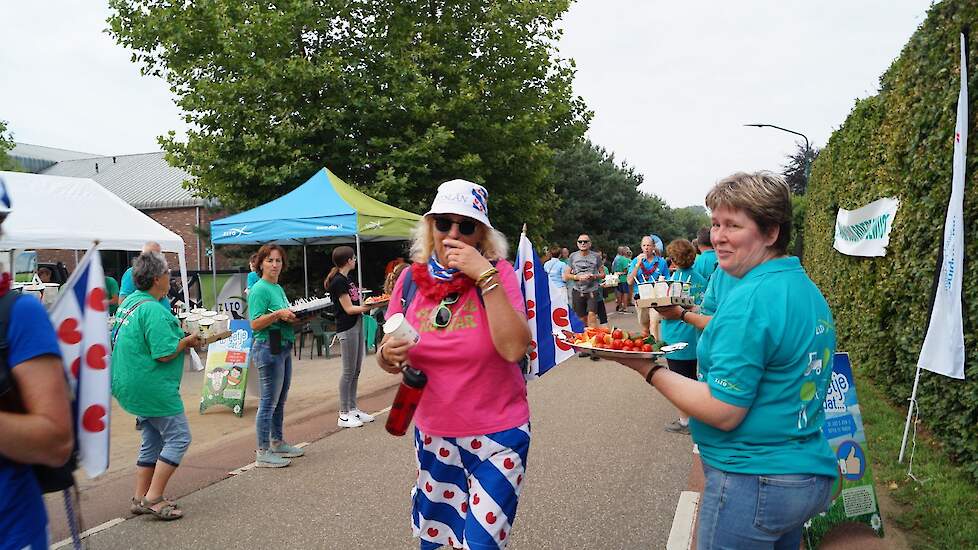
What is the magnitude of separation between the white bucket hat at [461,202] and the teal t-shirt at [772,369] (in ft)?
3.70

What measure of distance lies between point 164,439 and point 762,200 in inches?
176

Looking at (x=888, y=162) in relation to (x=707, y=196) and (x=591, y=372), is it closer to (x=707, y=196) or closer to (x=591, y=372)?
(x=591, y=372)

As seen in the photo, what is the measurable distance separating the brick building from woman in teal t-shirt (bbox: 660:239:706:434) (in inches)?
976

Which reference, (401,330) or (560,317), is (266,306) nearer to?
(560,317)

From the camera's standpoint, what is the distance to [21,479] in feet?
6.09

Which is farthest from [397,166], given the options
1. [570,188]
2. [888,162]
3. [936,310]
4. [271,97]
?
[570,188]

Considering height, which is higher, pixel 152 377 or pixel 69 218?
pixel 69 218

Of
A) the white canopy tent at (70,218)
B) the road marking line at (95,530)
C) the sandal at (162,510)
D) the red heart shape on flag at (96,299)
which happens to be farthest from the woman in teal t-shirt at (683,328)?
the white canopy tent at (70,218)

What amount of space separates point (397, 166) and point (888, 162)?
1214cm

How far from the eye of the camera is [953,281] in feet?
16.2

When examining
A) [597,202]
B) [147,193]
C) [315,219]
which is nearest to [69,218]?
[315,219]

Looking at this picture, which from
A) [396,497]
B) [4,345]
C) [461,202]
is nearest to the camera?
[4,345]

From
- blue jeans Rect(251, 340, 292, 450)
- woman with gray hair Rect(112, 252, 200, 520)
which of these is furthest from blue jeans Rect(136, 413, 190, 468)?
blue jeans Rect(251, 340, 292, 450)

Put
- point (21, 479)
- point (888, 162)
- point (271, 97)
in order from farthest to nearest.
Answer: point (271, 97), point (888, 162), point (21, 479)
